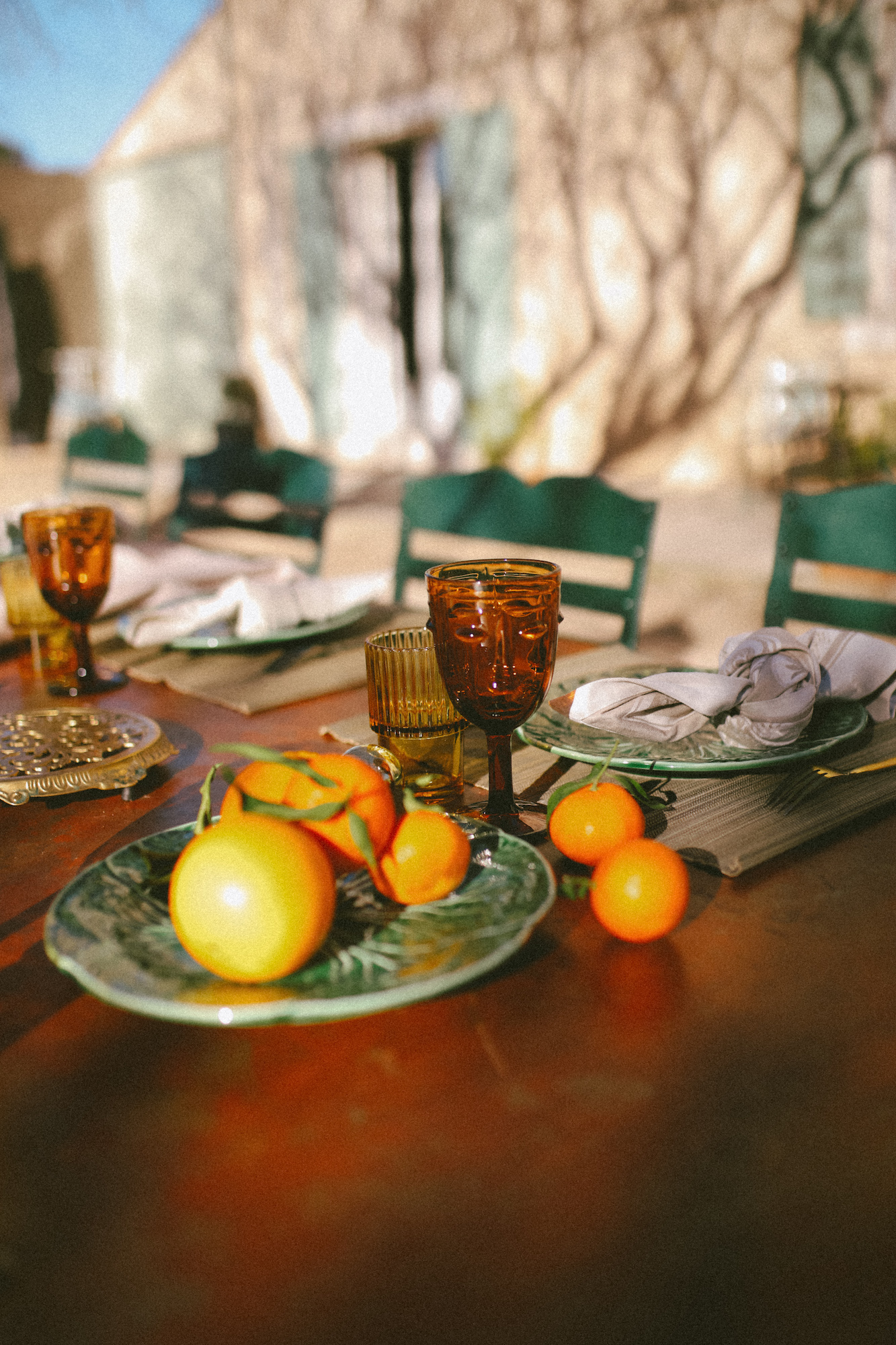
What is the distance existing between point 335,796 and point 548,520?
126 cm

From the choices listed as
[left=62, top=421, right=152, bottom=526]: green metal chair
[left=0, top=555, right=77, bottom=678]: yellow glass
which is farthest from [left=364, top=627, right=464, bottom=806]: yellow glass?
[left=62, top=421, right=152, bottom=526]: green metal chair

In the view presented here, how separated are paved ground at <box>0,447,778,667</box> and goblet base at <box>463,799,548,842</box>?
1.86 metres

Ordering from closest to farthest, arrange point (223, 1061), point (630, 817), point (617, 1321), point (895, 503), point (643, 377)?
point (617, 1321) < point (223, 1061) < point (630, 817) < point (895, 503) < point (643, 377)

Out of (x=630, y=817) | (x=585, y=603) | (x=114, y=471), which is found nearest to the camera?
(x=630, y=817)

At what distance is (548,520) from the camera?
1.73 m

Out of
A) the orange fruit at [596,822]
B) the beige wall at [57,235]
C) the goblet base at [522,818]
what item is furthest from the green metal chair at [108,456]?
the beige wall at [57,235]

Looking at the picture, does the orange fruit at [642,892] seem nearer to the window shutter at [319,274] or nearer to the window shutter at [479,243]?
the window shutter at [479,243]

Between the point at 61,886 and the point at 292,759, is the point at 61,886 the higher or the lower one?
the lower one

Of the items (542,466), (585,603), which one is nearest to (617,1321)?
(585,603)

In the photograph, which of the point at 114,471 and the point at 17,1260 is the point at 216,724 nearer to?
the point at 17,1260

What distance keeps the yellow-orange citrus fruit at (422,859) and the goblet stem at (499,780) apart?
19 cm

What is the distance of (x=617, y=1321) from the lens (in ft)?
1.22

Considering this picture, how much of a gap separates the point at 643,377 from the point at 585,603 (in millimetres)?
4721

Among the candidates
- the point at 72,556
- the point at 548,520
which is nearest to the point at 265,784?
the point at 72,556
